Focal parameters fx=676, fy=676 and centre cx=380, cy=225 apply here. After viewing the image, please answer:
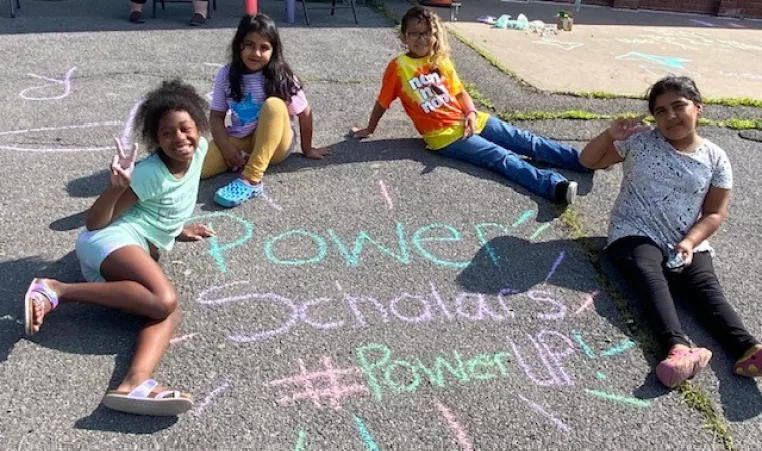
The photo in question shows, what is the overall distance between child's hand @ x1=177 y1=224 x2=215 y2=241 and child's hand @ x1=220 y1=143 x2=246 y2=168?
2.20 feet

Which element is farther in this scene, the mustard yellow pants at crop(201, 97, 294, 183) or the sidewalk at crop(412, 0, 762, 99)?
the sidewalk at crop(412, 0, 762, 99)

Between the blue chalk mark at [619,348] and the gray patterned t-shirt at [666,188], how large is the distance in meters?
0.58

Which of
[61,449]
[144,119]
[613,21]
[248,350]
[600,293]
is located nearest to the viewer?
[61,449]

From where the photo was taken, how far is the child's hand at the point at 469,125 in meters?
4.30

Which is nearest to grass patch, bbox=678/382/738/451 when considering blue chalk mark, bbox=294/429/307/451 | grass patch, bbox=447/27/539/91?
blue chalk mark, bbox=294/429/307/451

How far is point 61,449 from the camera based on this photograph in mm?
2238

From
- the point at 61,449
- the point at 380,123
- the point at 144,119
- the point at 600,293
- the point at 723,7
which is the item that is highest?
the point at 723,7

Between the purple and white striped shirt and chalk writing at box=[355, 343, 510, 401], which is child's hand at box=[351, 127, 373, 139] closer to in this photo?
the purple and white striped shirt

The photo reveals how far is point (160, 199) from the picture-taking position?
115 inches

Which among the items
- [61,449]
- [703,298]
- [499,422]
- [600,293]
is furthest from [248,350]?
[703,298]

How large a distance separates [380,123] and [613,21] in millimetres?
6252

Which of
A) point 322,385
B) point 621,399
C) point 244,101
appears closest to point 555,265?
point 621,399

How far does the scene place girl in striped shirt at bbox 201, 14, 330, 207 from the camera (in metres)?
3.84

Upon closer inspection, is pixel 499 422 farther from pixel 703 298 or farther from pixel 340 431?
pixel 703 298
